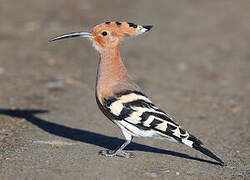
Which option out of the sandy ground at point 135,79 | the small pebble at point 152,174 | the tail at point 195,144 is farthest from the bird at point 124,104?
the small pebble at point 152,174

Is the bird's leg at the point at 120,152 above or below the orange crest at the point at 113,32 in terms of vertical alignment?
below

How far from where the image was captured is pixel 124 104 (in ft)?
17.2

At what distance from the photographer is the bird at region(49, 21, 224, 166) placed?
5.11 meters

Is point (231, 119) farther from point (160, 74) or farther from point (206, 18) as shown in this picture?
point (206, 18)

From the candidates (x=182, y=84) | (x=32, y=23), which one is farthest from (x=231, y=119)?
(x=32, y=23)

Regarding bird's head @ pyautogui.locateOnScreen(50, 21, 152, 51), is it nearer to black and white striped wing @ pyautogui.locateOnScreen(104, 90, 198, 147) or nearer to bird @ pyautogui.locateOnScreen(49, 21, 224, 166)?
bird @ pyautogui.locateOnScreen(49, 21, 224, 166)

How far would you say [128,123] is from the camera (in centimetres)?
519

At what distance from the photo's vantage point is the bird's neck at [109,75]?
17.8 ft


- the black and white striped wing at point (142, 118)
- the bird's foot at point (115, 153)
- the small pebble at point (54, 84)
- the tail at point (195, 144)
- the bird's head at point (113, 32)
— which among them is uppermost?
the bird's head at point (113, 32)

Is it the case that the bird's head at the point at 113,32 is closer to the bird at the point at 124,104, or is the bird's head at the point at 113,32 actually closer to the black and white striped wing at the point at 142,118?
the bird at the point at 124,104

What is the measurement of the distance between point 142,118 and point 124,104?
255mm

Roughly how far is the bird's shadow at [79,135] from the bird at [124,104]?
11.9 inches

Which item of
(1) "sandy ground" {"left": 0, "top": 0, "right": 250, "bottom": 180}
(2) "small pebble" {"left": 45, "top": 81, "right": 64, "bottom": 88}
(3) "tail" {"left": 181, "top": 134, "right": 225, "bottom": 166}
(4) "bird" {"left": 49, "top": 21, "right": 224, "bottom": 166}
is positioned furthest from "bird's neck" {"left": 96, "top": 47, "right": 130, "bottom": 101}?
(2) "small pebble" {"left": 45, "top": 81, "right": 64, "bottom": 88}

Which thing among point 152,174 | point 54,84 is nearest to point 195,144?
point 152,174
